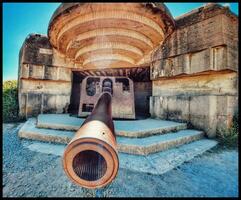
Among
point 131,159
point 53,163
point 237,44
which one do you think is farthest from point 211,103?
point 53,163

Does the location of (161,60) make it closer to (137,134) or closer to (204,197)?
(137,134)

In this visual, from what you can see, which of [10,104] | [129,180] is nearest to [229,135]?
[129,180]

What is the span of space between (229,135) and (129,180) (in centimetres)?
287

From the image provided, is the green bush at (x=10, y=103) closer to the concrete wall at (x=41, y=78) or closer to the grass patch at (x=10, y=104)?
the grass patch at (x=10, y=104)

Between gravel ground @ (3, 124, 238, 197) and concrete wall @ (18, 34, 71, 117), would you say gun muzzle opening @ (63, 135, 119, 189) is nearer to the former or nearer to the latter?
gravel ground @ (3, 124, 238, 197)

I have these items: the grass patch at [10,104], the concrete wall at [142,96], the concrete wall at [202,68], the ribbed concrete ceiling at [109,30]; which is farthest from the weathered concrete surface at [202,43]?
the grass patch at [10,104]

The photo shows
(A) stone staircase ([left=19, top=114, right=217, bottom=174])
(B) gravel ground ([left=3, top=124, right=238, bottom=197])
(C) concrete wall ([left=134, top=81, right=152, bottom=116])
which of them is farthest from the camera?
(C) concrete wall ([left=134, top=81, right=152, bottom=116])

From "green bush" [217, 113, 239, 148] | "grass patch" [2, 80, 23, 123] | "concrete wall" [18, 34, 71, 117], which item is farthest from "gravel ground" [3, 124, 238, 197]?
"grass patch" [2, 80, 23, 123]

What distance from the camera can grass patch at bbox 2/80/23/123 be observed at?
490 centimetres

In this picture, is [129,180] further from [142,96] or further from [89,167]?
[142,96]

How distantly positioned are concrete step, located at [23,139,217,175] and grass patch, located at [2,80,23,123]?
117 inches

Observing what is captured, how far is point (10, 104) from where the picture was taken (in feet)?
17.3

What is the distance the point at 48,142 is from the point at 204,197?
2.62 m

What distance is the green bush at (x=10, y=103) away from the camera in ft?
16.1
